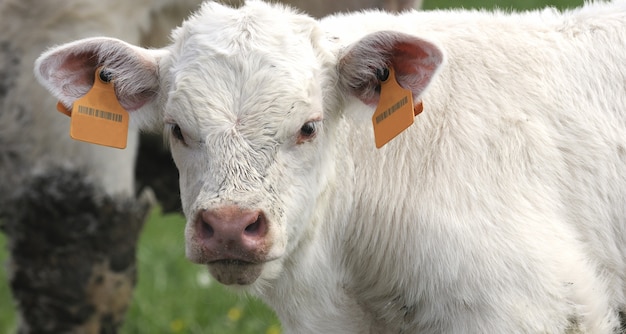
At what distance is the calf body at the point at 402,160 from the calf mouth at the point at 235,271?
0.01 meters

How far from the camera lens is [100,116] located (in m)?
4.20

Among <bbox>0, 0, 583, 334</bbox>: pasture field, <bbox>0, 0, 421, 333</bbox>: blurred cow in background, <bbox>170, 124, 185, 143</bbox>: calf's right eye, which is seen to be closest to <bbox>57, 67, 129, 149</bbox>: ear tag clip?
<bbox>170, 124, 185, 143</bbox>: calf's right eye

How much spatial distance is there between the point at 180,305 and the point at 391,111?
156 inches

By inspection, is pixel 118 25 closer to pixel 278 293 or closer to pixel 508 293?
pixel 278 293

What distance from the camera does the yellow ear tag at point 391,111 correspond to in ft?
12.9

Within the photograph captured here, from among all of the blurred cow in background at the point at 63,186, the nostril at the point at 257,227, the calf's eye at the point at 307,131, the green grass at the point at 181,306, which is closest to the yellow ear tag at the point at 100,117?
the calf's eye at the point at 307,131

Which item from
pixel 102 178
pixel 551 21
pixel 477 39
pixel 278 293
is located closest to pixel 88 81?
pixel 278 293

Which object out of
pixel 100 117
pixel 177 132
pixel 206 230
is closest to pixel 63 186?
pixel 100 117

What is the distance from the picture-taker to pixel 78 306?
6492 millimetres

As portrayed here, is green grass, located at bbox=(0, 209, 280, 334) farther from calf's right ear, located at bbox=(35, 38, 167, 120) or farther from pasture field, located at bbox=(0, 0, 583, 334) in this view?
calf's right ear, located at bbox=(35, 38, 167, 120)

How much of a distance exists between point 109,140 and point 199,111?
1.94 ft

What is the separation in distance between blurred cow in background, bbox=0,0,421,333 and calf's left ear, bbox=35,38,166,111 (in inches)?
79.7

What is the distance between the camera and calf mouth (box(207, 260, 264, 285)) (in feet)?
12.1

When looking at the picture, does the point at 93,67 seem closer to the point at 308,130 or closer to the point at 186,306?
the point at 308,130
